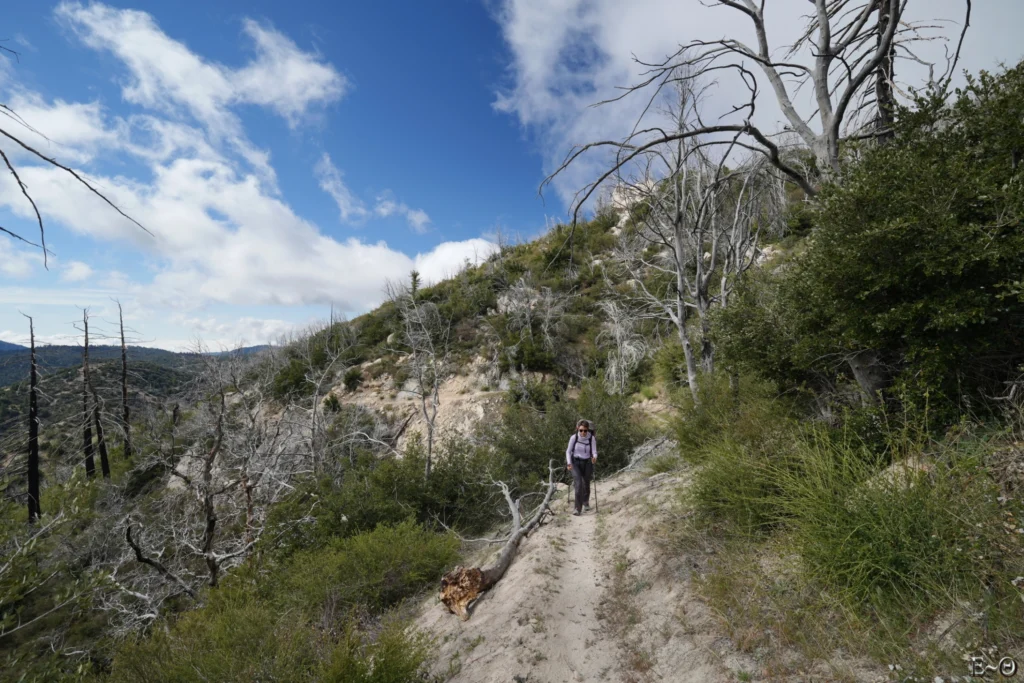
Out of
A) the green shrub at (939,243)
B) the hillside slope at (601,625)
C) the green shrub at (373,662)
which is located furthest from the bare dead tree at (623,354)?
the green shrub at (373,662)

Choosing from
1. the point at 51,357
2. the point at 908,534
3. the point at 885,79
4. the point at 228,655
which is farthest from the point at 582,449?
the point at 51,357

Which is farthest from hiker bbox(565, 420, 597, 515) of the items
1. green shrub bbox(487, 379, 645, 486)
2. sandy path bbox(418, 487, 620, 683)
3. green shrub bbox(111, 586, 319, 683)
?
green shrub bbox(111, 586, 319, 683)

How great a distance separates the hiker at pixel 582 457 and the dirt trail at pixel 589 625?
1.18 m

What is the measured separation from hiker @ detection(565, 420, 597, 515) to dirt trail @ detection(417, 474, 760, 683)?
1.18m

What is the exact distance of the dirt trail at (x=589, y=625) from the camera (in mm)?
3223

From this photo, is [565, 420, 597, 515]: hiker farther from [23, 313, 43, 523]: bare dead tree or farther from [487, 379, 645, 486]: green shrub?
[23, 313, 43, 523]: bare dead tree

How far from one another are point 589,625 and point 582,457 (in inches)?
124

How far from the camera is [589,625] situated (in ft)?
13.4

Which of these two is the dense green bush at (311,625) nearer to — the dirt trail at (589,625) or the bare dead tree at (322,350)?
the dirt trail at (589,625)

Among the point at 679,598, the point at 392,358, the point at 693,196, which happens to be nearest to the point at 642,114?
the point at 679,598

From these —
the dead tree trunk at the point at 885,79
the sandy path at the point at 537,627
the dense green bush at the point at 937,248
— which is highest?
the dead tree trunk at the point at 885,79

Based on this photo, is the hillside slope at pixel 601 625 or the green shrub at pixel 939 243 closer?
the hillside slope at pixel 601 625

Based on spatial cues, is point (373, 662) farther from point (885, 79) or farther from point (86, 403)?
point (86, 403)

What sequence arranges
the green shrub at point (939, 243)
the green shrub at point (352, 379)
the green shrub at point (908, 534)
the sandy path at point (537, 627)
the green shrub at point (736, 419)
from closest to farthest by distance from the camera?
the green shrub at point (908, 534) → the green shrub at point (939, 243) → the sandy path at point (537, 627) → the green shrub at point (736, 419) → the green shrub at point (352, 379)
